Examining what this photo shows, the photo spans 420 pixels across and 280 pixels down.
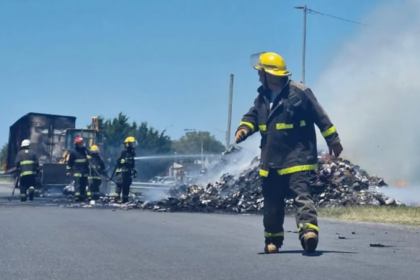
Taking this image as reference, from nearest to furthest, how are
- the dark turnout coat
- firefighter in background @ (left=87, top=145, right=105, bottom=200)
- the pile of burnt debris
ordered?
the dark turnout coat < the pile of burnt debris < firefighter in background @ (left=87, top=145, right=105, bottom=200)

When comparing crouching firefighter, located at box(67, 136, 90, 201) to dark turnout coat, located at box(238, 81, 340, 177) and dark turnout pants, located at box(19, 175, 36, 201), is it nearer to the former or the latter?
dark turnout pants, located at box(19, 175, 36, 201)

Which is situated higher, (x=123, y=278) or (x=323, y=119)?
(x=323, y=119)

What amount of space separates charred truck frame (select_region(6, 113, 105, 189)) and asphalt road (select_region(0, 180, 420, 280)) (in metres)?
20.0

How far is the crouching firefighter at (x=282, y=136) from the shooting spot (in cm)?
852

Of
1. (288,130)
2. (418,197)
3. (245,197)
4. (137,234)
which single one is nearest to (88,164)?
(245,197)

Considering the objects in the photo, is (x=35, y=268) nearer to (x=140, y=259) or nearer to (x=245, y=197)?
(x=140, y=259)

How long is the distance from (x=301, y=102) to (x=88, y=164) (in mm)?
16761

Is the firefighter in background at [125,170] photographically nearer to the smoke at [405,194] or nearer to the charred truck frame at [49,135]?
the smoke at [405,194]

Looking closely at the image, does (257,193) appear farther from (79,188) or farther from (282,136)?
(282,136)

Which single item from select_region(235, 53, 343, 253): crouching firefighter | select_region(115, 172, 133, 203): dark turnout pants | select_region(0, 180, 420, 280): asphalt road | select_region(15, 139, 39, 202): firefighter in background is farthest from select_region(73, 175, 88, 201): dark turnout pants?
select_region(235, 53, 343, 253): crouching firefighter

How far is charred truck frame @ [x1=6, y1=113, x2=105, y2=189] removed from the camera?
32.9 metres

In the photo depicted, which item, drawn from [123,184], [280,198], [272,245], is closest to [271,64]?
[280,198]

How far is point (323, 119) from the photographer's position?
8.57 metres

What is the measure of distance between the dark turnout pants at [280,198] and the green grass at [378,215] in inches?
245
